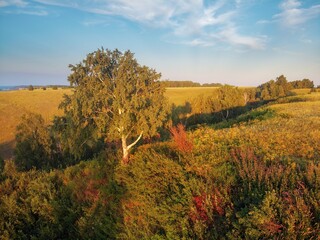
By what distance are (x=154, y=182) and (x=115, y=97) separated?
7.15m

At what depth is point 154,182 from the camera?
36.8 feet

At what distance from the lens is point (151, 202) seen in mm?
9992

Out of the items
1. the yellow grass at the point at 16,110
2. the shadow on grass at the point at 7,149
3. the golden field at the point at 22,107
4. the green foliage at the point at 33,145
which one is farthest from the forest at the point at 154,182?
the yellow grass at the point at 16,110

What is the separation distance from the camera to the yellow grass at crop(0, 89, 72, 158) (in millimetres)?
48281

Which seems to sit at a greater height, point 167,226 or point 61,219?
point 167,226

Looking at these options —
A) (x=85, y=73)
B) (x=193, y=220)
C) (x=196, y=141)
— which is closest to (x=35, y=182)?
(x=85, y=73)

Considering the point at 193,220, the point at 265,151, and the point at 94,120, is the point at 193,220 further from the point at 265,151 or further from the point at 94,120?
the point at 94,120

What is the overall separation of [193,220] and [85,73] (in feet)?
39.6

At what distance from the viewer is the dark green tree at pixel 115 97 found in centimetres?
1512

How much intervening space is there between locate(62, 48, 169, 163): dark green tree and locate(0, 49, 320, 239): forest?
0.07 m

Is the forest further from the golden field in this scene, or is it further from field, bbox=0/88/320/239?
the golden field

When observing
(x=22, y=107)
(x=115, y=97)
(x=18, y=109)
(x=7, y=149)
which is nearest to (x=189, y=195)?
(x=115, y=97)

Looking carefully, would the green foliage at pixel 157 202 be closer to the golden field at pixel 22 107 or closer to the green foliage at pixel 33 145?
the green foliage at pixel 33 145

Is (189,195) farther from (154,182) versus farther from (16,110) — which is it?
(16,110)
